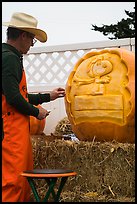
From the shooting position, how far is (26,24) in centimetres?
286

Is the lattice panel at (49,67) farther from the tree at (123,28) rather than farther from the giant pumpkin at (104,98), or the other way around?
the tree at (123,28)

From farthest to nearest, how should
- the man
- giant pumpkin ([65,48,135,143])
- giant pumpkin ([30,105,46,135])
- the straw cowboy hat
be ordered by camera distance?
giant pumpkin ([30,105,46,135]) < giant pumpkin ([65,48,135,143]) < the straw cowboy hat < the man

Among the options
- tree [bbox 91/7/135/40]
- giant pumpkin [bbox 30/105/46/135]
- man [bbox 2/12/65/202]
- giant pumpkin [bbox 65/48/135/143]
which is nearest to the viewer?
man [bbox 2/12/65/202]

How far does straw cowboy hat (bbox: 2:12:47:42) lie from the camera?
2816mm

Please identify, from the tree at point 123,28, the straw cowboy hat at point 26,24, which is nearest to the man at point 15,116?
the straw cowboy hat at point 26,24

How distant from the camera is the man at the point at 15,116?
2625 mm

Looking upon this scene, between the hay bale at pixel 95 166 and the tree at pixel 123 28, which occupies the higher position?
the tree at pixel 123 28

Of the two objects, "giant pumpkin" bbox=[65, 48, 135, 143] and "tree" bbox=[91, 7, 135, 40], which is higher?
"tree" bbox=[91, 7, 135, 40]

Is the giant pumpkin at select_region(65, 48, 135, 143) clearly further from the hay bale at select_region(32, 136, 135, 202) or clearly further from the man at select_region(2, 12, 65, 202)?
the man at select_region(2, 12, 65, 202)

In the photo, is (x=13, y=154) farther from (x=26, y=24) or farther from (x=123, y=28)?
(x=123, y=28)

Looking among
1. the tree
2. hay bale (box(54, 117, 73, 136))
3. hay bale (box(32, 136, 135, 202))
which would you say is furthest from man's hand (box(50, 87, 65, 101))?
the tree

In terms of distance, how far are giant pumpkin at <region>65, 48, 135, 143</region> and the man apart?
0.49 metres

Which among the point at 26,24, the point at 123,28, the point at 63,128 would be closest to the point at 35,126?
the point at 63,128

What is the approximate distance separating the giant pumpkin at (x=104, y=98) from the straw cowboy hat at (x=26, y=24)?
1.62 feet
